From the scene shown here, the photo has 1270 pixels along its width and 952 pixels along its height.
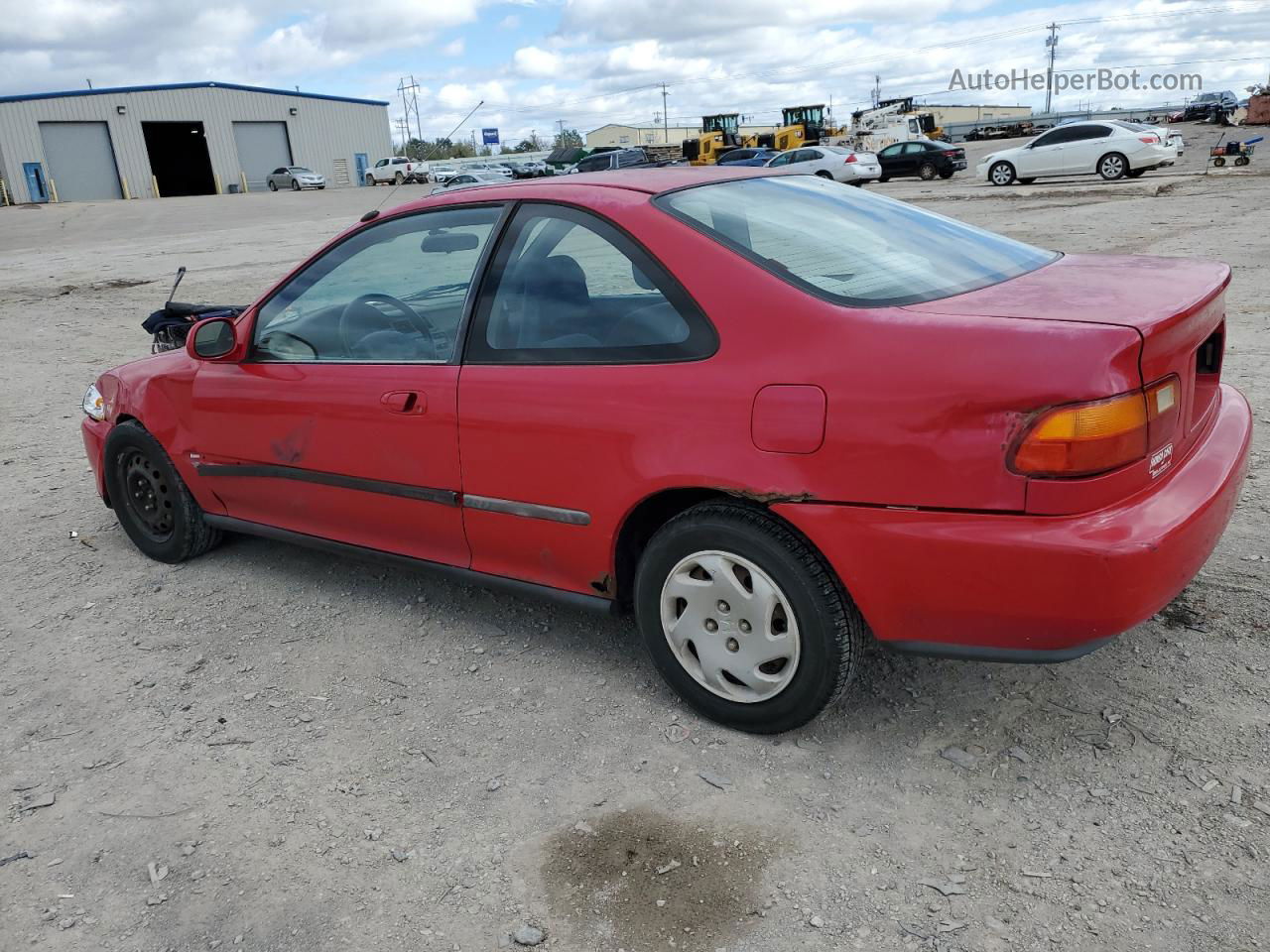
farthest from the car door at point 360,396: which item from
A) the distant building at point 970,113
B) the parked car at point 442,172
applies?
the distant building at point 970,113

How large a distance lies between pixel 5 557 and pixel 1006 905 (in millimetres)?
4424

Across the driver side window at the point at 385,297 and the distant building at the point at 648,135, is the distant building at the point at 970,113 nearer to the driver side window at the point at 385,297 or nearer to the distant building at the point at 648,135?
the distant building at the point at 648,135

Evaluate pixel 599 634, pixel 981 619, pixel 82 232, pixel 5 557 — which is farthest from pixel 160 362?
pixel 82 232

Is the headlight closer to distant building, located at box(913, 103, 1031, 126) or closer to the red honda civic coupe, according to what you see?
the red honda civic coupe

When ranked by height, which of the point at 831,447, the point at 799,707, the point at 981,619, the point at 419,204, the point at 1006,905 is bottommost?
the point at 1006,905

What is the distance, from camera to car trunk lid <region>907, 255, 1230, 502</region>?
2287 mm

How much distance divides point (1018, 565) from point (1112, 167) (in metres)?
25.3

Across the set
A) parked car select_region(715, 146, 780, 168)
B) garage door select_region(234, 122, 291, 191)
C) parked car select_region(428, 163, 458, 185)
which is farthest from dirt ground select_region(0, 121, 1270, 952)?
garage door select_region(234, 122, 291, 191)

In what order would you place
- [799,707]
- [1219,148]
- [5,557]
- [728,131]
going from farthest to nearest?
[728,131] → [1219,148] → [5,557] → [799,707]

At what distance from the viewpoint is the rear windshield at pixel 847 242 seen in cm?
268

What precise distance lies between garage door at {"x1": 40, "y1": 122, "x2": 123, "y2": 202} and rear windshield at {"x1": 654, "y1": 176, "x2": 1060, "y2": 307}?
52.8 m

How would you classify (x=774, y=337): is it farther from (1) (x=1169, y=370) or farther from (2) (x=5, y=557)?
(2) (x=5, y=557)

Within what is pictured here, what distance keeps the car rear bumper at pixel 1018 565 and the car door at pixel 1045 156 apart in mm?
25156

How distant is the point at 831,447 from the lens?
7.83ft
